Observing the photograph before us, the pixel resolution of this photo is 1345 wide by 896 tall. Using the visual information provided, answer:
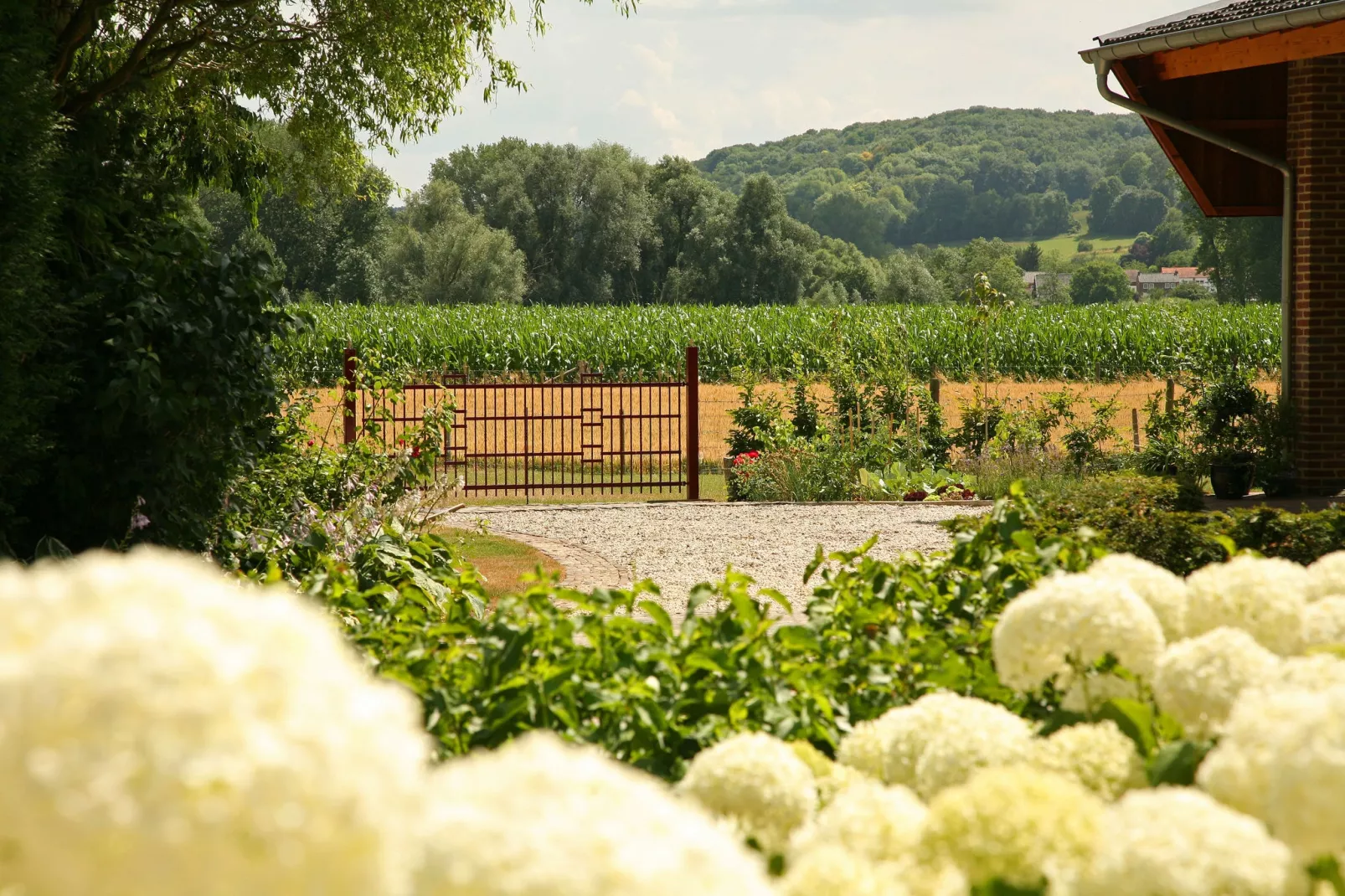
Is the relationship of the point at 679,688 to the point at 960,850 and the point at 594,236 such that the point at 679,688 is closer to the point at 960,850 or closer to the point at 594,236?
the point at 960,850

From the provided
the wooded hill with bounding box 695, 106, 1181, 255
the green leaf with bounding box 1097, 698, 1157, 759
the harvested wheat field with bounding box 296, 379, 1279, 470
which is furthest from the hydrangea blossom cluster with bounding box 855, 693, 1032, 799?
the wooded hill with bounding box 695, 106, 1181, 255

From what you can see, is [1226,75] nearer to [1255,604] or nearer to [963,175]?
[1255,604]

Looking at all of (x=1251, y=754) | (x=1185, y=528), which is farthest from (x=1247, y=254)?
(x=1251, y=754)

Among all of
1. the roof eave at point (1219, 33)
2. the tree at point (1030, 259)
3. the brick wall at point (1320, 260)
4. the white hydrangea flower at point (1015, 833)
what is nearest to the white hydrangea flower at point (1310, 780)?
the white hydrangea flower at point (1015, 833)

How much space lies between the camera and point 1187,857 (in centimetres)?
105

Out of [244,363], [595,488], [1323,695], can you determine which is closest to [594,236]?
[595,488]

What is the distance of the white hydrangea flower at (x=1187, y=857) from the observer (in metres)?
1.04

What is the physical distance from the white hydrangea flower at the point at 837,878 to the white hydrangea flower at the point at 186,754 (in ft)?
1.22

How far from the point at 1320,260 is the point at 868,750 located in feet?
32.7

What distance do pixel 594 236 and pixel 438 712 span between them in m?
63.8

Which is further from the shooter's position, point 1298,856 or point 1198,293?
point 1198,293

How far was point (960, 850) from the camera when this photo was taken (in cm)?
119

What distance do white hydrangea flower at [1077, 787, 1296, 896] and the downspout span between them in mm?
9639

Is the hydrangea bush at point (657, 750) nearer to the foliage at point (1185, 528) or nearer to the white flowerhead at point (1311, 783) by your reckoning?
the white flowerhead at point (1311, 783)
